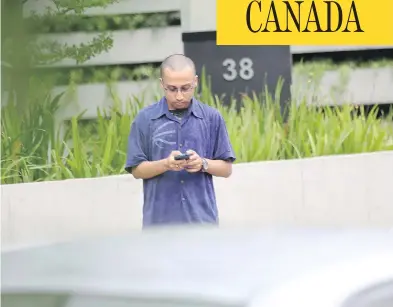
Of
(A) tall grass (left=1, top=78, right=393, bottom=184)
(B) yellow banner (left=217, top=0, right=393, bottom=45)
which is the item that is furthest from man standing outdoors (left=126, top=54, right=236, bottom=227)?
(B) yellow banner (left=217, top=0, right=393, bottom=45)

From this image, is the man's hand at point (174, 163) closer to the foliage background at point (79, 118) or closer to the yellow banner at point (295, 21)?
the foliage background at point (79, 118)

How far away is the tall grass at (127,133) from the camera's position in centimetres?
696

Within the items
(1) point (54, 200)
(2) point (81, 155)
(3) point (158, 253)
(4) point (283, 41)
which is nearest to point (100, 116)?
(2) point (81, 155)

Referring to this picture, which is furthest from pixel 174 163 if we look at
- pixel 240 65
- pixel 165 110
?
pixel 240 65

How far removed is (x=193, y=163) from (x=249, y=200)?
2022mm

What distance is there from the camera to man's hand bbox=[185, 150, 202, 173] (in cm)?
512

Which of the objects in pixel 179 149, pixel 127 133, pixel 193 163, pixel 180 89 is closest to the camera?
pixel 193 163

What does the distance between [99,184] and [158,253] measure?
4.61m

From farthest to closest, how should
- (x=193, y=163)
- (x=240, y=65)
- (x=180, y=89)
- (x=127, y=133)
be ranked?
(x=240, y=65)
(x=127, y=133)
(x=180, y=89)
(x=193, y=163)

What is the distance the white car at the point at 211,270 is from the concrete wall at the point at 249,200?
153 inches

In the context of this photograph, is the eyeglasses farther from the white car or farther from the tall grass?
the white car

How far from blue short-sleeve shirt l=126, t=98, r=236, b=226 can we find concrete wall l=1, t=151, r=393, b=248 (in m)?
1.00

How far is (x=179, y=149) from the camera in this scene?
536 cm

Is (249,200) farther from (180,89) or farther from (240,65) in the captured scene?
(180,89)
